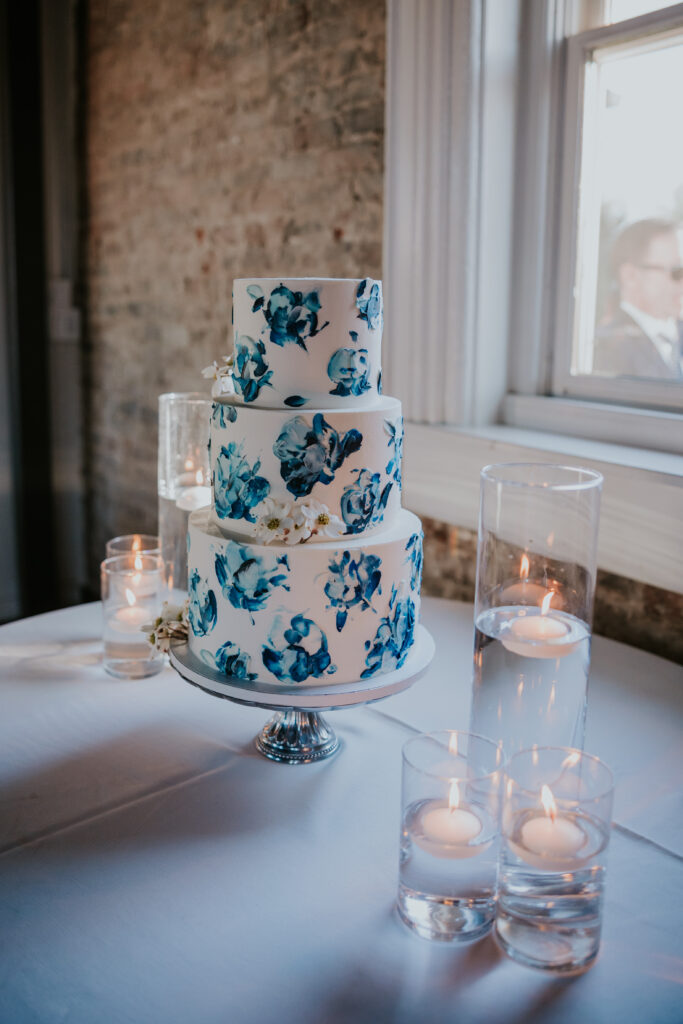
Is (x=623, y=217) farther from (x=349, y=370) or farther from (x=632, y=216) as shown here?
(x=349, y=370)

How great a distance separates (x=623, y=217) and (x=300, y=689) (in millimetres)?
1161

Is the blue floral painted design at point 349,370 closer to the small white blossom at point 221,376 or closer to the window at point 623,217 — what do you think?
the small white blossom at point 221,376

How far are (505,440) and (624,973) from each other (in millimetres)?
1051

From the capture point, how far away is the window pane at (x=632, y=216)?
5.19 ft

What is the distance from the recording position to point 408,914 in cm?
79

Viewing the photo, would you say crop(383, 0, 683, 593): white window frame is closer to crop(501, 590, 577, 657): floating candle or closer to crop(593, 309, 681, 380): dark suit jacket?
crop(593, 309, 681, 380): dark suit jacket

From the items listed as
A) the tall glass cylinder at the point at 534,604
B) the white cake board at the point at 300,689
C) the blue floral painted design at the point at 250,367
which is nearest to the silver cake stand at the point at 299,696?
the white cake board at the point at 300,689

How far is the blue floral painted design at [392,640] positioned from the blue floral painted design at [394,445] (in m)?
0.14

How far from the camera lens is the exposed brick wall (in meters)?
2.06

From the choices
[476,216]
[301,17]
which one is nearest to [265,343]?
[476,216]

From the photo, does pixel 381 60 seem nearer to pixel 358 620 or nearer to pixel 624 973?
pixel 358 620

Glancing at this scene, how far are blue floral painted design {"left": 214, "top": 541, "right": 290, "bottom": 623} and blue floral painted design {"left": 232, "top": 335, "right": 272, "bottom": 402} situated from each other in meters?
0.18

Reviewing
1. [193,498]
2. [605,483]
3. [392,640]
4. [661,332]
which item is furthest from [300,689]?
[661,332]

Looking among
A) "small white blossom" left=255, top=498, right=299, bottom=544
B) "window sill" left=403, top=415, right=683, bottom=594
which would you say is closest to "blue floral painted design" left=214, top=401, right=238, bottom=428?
"small white blossom" left=255, top=498, right=299, bottom=544
